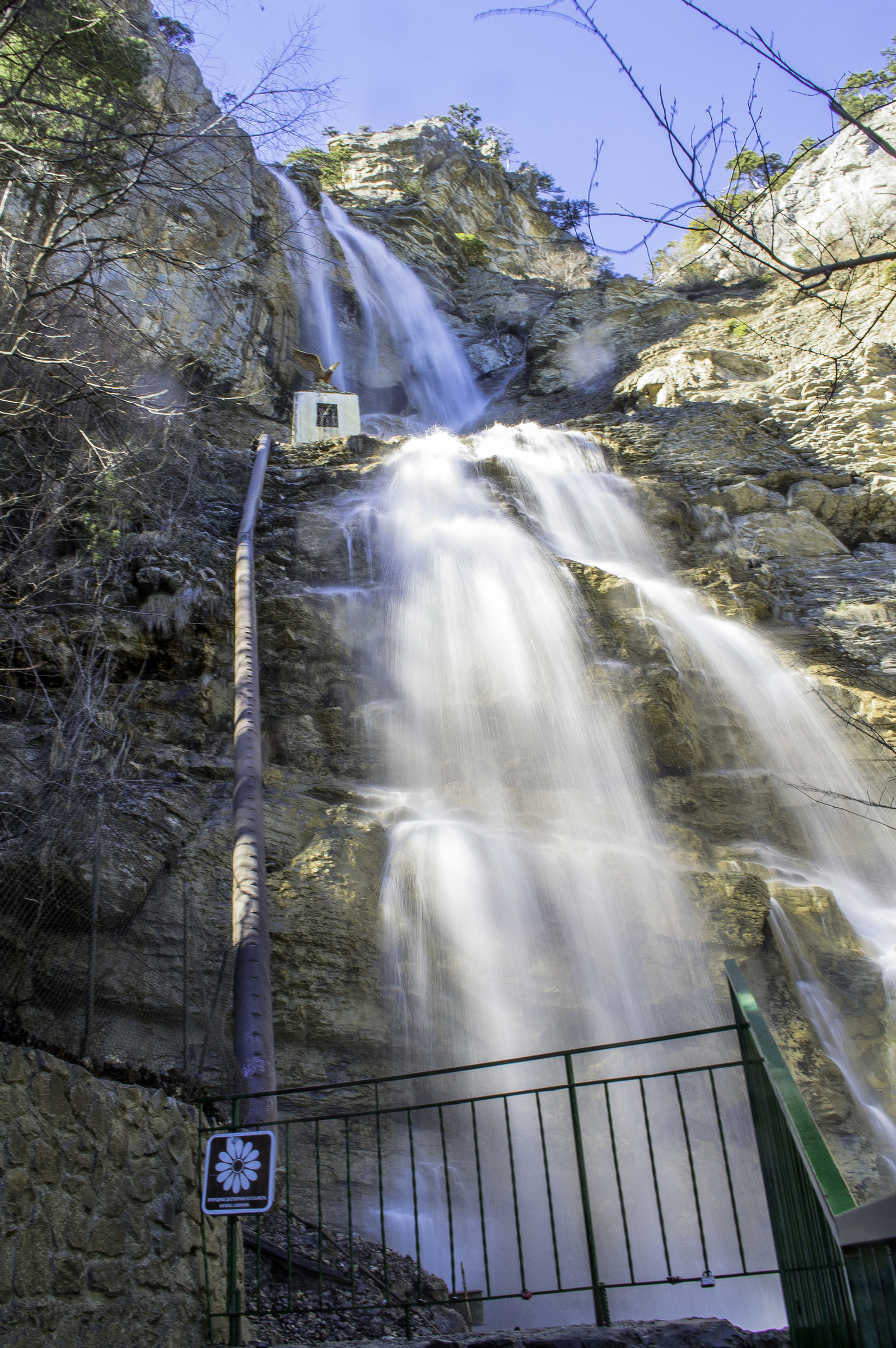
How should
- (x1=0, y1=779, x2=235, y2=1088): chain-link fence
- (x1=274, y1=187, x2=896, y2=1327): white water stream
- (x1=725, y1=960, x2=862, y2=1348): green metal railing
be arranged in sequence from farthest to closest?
(x1=274, y1=187, x2=896, y2=1327): white water stream, (x1=0, y1=779, x2=235, y2=1088): chain-link fence, (x1=725, y1=960, x2=862, y2=1348): green metal railing

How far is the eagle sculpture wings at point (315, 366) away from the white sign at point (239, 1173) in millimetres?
22173

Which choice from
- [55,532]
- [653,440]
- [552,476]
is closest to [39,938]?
[55,532]

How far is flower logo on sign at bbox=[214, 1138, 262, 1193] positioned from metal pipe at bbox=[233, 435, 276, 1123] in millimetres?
1150

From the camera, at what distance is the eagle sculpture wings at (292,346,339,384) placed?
80.6 feet

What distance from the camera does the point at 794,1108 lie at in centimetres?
325

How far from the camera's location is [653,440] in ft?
64.5

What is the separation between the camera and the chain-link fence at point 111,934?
746cm

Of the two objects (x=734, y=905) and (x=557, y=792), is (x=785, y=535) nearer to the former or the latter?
(x=557, y=792)

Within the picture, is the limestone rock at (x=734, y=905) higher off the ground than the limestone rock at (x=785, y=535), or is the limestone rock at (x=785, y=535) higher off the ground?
the limestone rock at (x=785, y=535)

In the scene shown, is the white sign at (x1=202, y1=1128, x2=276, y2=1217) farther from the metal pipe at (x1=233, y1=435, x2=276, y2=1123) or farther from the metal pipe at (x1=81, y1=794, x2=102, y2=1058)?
the metal pipe at (x1=81, y1=794, x2=102, y2=1058)

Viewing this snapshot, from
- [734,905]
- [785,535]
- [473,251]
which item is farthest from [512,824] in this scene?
[473,251]

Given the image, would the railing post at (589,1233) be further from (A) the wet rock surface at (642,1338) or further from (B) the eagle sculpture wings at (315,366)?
(B) the eagle sculpture wings at (315,366)

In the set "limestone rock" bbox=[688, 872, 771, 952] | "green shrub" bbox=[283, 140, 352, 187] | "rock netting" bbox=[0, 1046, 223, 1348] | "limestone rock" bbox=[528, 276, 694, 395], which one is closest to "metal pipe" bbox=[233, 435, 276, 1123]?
"rock netting" bbox=[0, 1046, 223, 1348]

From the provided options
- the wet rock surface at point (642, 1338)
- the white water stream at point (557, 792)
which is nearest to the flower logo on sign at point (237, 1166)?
the wet rock surface at point (642, 1338)
